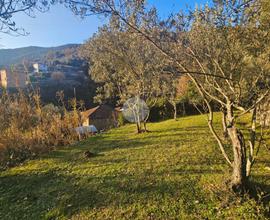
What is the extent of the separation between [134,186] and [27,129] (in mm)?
5847

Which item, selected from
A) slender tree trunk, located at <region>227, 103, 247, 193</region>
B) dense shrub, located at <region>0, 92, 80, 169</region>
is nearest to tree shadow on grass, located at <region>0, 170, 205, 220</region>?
slender tree trunk, located at <region>227, 103, 247, 193</region>

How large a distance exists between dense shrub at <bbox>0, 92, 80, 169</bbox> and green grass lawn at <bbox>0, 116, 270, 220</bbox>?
1.01m

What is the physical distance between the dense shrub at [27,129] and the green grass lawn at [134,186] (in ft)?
3.31

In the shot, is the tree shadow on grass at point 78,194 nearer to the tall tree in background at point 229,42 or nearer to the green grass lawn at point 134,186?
the green grass lawn at point 134,186

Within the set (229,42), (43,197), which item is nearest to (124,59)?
(229,42)

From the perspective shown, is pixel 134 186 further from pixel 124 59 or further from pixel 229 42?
pixel 124 59

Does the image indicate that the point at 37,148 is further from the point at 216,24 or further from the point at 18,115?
the point at 216,24

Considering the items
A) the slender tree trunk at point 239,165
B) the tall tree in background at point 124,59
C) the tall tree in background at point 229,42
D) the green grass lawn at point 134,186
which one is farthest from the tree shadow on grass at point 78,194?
the tall tree in background at point 124,59

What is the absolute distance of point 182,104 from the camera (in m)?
17.2

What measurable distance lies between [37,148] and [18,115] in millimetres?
1393

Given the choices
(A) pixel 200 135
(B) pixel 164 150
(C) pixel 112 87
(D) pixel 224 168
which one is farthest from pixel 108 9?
(C) pixel 112 87

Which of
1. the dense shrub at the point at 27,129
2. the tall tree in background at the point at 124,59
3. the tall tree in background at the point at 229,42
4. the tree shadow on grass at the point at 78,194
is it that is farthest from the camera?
the tall tree in background at the point at 124,59

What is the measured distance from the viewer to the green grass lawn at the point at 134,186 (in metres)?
3.64

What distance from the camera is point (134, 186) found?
14.9 feet
